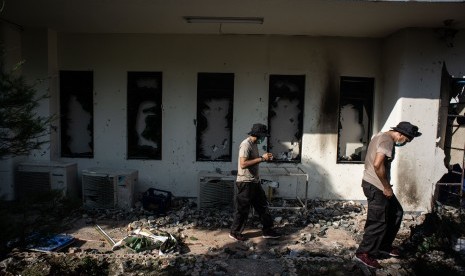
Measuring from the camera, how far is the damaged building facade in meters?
6.76

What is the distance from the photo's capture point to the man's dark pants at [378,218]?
13.2 feet

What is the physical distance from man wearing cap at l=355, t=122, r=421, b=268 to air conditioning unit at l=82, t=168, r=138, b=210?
422cm

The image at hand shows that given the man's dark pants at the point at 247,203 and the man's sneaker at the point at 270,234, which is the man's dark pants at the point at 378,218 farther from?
the man's dark pants at the point at 247,203

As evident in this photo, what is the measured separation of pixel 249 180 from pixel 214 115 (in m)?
2.65

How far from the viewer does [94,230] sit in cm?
521

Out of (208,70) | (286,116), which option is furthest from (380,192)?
(208,70)

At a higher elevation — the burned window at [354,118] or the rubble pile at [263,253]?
the burned window at [354,118]

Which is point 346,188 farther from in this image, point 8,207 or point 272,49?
point 8,207

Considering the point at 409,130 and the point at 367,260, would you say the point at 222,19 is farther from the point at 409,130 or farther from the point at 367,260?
the point at 367,260

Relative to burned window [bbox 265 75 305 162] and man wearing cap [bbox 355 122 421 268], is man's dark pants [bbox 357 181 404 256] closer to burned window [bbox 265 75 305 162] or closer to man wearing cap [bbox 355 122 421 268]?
man wearing cap [bbox 355 122 421 268]

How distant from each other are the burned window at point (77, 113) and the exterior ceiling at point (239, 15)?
3.37ft

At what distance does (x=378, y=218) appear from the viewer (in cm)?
404

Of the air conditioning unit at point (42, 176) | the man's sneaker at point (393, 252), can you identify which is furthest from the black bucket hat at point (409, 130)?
the air conditioning unit at point (42, 176)

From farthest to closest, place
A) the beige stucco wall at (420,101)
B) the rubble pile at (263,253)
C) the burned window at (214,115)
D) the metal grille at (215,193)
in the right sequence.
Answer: the burned window at (214,115), the metal grille at (215,193), the beige stucco wall at (420,101), the rubble pile at (263,253)
